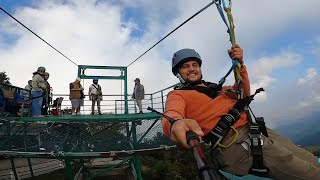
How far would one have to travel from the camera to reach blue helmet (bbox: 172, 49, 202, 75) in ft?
10.8

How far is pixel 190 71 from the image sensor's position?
3.29 metres

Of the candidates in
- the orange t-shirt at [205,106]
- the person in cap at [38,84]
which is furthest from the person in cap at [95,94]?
the orange t-shirt at [205,106]

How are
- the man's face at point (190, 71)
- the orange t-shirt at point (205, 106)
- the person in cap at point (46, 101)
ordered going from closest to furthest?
1. the orange t-shirt at point (205, 106)
2. the man's face at point (190, 71)
3. the person in cap at point (46, 101)

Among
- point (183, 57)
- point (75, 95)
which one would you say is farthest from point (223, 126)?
point (75, 95)

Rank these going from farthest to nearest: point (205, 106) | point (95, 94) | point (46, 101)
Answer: point (95, 94), point (46, 101), point (205, 106)

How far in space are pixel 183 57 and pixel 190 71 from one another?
6.2 inches

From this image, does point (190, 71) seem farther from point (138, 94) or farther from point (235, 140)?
point (138, 94)

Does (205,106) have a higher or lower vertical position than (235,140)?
higher

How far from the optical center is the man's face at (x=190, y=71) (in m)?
3.28

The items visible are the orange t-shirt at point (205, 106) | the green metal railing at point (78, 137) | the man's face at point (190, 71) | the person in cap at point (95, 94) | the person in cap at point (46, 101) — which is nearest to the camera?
the orange t-shirt at point (205, 106)

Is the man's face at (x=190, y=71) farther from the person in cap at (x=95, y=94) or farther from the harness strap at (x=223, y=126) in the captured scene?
the person in cap at (x=95, y=94)

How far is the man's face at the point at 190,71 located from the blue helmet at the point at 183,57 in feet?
0.14

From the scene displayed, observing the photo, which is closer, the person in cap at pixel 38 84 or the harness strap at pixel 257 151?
the harness strap at pixel 257 151

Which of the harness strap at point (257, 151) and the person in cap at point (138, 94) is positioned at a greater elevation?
the person in cap at point (138, 94)
